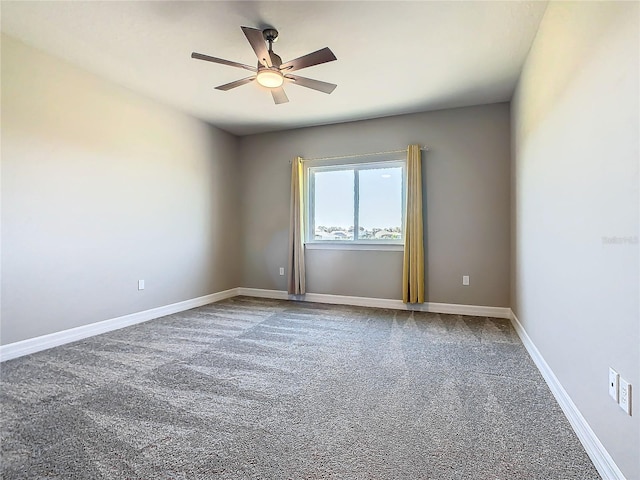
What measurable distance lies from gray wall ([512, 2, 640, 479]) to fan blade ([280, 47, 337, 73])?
1.42 meters

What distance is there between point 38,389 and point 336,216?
3651 mm

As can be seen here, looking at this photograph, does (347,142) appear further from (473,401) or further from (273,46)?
(473,401)

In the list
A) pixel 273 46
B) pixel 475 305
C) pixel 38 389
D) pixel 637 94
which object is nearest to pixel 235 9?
pixel 273 46

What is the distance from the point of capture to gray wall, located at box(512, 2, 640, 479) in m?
1.17

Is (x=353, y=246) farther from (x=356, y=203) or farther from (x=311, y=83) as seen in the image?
(x=311, y=83)

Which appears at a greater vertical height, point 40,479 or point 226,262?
point 226,262

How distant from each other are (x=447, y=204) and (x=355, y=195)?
50.1 inches

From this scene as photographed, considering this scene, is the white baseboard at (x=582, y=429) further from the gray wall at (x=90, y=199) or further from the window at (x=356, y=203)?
the gray wall at (x=90, y=199)

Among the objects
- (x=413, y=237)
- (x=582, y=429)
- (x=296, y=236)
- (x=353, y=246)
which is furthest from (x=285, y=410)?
(x=296, y=236)

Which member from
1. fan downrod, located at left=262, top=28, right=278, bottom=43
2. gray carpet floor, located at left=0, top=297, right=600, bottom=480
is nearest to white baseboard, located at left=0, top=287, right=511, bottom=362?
gray carpet floor, located at left=0, top=297, right=600, bottom=480

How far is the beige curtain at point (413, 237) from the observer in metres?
4.03

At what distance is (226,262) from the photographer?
16.5ft

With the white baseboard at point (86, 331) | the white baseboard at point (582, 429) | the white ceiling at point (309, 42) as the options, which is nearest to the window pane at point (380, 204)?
the white ceiling at point (309, 42)

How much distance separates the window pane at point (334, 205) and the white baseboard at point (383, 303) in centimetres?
90
